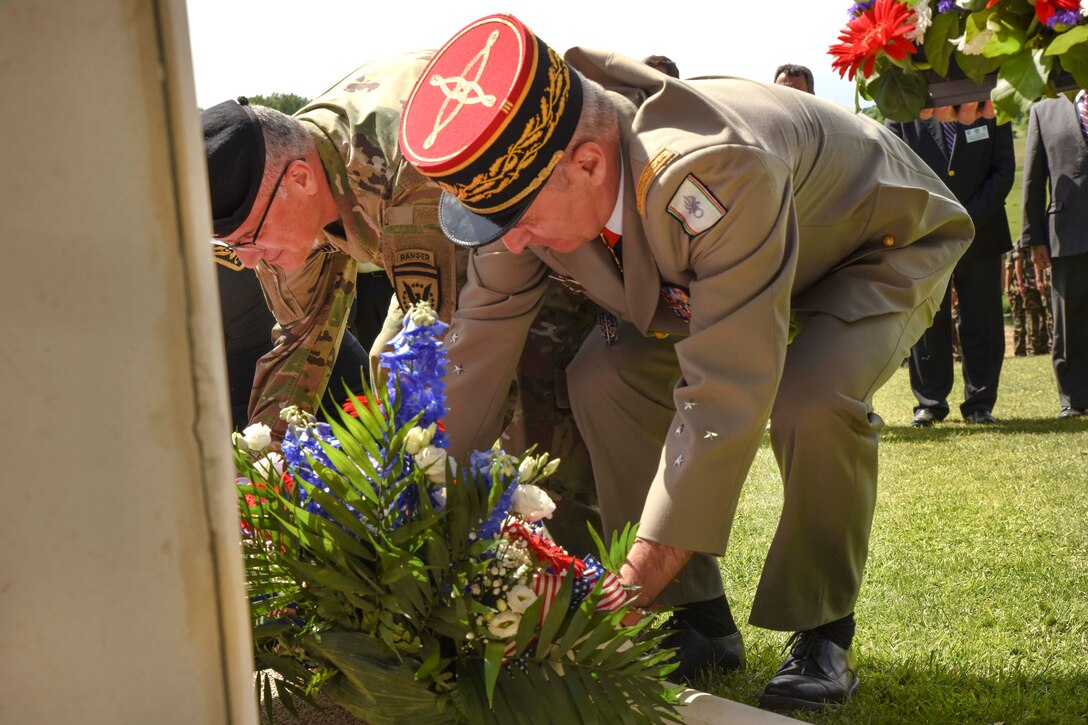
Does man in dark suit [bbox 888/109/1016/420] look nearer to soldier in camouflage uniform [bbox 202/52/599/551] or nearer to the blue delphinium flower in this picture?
soldier in camouflage uniform [bbox 202/52/599/551]

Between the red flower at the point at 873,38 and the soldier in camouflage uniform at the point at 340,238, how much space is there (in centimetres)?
100

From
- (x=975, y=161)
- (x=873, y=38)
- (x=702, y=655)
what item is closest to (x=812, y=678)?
(x=702, y=655)

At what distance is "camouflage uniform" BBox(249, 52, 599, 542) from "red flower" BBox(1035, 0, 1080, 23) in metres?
1.43

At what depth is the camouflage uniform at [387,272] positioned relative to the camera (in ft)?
9.83

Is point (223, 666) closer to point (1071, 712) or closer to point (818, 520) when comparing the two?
point (818, 520)

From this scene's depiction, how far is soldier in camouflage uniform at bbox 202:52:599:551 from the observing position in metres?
2.90

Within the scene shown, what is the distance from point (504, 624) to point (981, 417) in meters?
6.09

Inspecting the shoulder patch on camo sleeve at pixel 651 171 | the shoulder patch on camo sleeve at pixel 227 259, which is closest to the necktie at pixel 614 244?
the shoulder patch on camo sleeve at pixel 651 171

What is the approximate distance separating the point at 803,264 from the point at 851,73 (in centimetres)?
60

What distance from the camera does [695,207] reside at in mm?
2273

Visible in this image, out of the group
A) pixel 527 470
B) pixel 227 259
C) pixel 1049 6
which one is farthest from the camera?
pixel 227 259

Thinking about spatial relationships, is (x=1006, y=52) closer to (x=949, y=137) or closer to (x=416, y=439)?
(x=416, y=439)

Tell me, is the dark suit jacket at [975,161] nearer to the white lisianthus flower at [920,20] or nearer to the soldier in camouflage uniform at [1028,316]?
the white lisianthus flower at [920,20]

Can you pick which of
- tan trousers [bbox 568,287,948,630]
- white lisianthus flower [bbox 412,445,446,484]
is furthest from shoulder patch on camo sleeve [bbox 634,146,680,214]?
white lisianthus flower [bbox 412,445,446,484]
